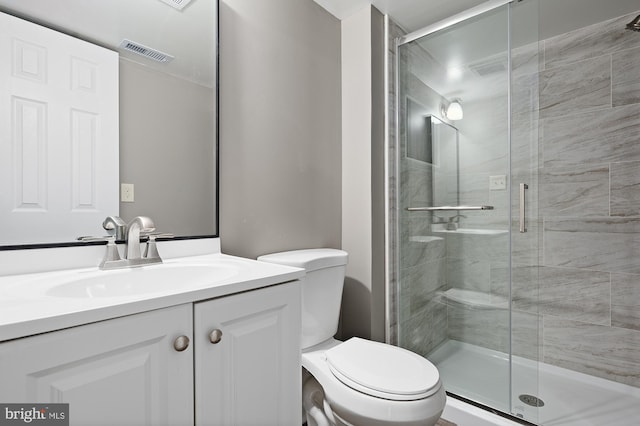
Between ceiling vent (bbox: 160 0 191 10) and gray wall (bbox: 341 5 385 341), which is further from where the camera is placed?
gray wall (bbox: 341 5 385 341)

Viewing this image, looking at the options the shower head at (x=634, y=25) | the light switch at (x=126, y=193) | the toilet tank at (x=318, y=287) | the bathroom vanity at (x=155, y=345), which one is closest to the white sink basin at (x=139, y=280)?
the bathroom vanity at (x=155, y=345)

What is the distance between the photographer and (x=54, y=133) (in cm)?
95

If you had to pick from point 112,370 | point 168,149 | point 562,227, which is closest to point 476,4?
point 562,227

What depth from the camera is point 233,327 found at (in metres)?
0.77

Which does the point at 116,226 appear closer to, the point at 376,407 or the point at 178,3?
the point at 178,3

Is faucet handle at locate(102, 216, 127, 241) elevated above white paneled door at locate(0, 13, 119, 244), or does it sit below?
below

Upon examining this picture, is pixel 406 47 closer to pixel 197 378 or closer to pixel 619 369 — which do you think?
pixel 197 378

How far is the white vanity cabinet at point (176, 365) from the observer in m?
0.53

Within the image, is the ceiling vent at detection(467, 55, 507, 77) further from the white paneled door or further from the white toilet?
the white paneled door

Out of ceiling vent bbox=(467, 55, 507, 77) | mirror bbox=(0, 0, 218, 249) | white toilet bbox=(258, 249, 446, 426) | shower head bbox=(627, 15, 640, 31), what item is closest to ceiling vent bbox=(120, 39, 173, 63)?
mirror bbox=(0, 0, 218, 249)

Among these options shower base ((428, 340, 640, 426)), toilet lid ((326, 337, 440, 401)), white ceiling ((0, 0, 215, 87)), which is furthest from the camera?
shower base ((428, 340, 640, 426))

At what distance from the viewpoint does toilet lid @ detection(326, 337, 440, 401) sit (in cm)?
107

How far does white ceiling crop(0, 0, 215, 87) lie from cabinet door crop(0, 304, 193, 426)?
0.93m

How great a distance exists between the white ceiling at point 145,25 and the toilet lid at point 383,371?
3.94ft
